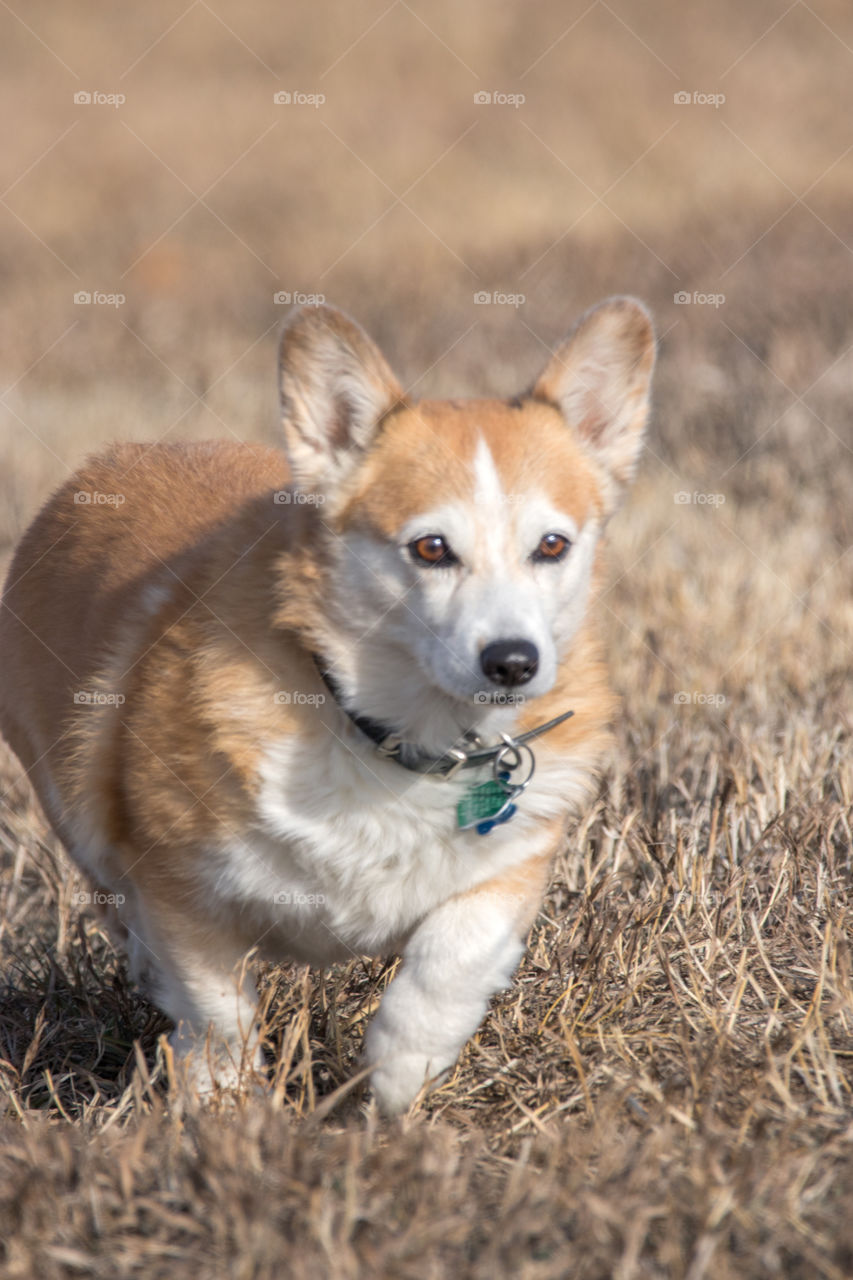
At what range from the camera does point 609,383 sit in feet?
10.2

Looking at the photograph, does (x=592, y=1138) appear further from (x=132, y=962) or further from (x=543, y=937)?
(x=132, y=962)

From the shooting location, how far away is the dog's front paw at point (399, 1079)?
8.80 feet

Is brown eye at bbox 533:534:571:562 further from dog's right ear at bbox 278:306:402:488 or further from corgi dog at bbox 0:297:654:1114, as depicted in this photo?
dog's right ear at bbox 278:306:402:488

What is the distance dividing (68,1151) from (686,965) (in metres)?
1.46

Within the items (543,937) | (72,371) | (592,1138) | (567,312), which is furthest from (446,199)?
(592,1138)

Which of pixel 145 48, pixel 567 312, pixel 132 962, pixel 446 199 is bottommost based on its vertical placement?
pixel 132 962

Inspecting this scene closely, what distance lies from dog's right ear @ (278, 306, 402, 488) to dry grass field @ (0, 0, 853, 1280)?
1190 millimetres

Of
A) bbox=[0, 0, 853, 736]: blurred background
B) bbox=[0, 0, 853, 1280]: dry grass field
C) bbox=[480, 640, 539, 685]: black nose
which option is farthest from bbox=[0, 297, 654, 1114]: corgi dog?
bbox=[0, 0, 853, 736]: blurred background

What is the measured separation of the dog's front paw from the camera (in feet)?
8.80

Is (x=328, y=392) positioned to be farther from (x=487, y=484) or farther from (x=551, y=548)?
(x=551, y=548)

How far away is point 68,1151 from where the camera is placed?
2.32m

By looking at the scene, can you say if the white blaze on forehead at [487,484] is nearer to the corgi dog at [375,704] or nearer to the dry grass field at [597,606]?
the corgi dog at [375,704]

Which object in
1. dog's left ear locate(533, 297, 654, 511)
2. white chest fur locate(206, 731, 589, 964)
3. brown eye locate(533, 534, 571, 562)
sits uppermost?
dog's left ear locate(533, 297, 654, 511)

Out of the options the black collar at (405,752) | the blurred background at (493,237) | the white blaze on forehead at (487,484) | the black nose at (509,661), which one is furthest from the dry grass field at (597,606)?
the white blaze on forehead at (487,484)
